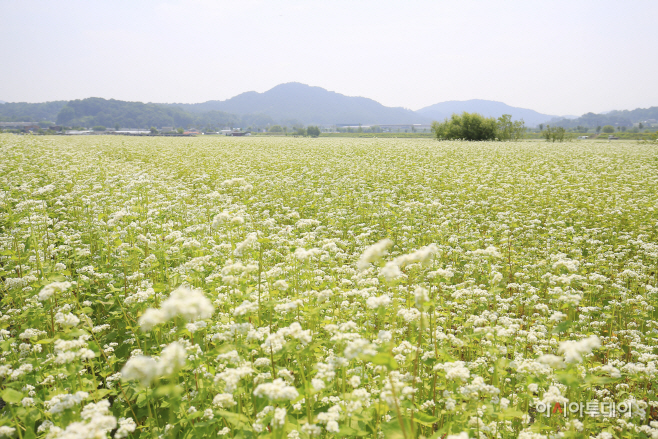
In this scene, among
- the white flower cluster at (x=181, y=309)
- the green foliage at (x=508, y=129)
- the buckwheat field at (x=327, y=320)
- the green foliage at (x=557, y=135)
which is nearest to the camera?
the white flower cluster at (x=181, y=309)

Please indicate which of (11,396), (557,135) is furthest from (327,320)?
(557,135)

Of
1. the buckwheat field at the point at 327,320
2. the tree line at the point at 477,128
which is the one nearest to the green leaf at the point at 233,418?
the buckwheat field at the point at 327,320

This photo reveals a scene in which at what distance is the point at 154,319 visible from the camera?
2205 millimetres

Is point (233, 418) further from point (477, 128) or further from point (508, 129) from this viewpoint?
point (508, 129)

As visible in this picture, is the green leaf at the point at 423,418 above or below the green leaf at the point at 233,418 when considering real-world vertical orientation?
below

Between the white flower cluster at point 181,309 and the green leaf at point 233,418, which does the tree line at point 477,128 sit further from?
the white flower cluster at point 181,309

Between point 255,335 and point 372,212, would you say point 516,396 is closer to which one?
point 255,335

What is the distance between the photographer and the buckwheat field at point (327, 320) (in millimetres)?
3082

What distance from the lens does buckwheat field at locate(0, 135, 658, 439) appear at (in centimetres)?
308

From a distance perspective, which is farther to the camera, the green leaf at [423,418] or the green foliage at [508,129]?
the green foliage at [508,129]

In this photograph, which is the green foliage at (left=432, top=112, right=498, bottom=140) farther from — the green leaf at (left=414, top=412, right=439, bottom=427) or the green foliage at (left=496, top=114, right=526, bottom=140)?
the green leaf at (left=414, top=412, right=439, bottom=427)

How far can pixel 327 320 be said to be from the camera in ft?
15.8

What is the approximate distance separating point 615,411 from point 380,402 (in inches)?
130

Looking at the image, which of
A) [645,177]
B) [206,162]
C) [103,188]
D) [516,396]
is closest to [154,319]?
[516,396]
